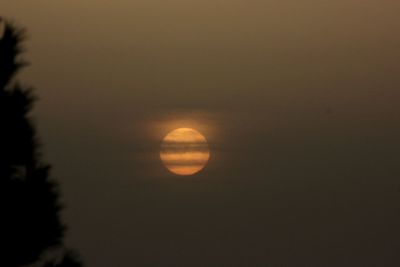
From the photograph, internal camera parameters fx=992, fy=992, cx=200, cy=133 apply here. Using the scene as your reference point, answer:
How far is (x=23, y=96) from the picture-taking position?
433 inches

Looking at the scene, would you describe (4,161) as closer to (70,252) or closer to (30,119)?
(30,119)

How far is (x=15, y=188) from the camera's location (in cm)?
1080

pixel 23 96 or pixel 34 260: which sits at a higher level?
pixel 23 96

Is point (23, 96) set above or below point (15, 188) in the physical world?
above

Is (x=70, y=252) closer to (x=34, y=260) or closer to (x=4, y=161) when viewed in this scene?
(x=34, y=260)

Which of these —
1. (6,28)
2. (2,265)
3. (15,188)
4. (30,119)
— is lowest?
(2,265)

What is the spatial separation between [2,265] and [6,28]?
8.82 feet

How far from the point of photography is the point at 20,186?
1084 cm

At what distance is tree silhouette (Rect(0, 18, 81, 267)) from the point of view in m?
10.8

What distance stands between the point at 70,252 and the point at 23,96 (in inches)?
71.9

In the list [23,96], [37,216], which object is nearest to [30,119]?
[23,96]

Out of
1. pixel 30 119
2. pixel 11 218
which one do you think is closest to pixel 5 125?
pixel 30 119

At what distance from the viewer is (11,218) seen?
35.6 ft

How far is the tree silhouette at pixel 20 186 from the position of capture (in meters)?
10.8
